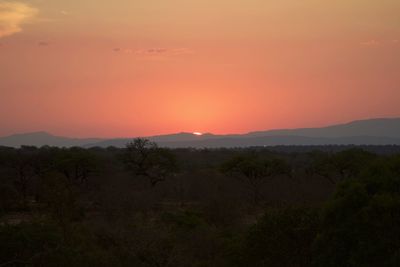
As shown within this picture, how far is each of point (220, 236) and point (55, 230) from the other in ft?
27.5

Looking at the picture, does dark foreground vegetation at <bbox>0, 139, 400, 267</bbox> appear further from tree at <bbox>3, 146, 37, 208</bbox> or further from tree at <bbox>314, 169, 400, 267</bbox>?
tree at <bbox>3, 146, 37, 208</bbox>

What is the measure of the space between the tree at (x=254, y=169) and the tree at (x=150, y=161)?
580cm

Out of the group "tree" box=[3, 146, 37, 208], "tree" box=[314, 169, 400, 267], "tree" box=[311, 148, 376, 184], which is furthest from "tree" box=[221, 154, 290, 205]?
"tree" box=[314, 169, 400, 267]

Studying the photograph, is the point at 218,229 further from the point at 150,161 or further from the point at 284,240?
the point at 150,161

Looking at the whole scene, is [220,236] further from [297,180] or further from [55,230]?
[297,180]

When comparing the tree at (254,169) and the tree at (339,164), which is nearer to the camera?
the tree at (339,164)

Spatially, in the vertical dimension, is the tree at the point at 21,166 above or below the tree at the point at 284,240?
above

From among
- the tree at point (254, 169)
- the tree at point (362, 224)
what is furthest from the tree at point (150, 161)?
the tree at point (362, 224)

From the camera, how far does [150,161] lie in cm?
5959

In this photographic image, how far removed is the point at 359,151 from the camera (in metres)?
54.8

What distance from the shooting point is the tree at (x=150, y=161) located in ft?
194

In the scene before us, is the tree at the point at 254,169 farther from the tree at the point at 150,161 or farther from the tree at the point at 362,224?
the tree at the point at 362,224

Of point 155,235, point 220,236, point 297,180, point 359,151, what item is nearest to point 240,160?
point 297,180

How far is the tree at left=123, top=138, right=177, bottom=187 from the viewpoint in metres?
59.2
